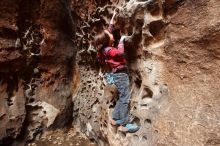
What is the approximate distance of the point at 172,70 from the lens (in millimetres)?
2479

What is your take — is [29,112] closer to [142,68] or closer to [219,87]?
[142,68]

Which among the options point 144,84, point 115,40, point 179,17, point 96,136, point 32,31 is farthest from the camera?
point 32,31

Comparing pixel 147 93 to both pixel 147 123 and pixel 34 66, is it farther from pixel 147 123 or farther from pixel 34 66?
pixel 34 66

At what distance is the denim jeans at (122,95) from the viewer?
3.12m

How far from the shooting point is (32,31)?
14.8 feet

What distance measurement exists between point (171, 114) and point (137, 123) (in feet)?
2.10

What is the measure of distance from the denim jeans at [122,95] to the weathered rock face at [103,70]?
0.08 m

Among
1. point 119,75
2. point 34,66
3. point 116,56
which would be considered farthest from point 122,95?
point 34,66

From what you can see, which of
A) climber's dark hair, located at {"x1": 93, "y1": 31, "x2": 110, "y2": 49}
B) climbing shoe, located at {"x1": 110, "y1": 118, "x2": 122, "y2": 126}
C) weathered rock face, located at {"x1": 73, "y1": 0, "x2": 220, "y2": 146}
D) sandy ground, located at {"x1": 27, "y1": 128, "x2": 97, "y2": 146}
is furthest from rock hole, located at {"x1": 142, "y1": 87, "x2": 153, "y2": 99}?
sandy ground, located at {"x1": 27, "y1": 128, "x2": 97, "y2": 146}

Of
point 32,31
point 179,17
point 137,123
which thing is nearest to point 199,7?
point 179,17

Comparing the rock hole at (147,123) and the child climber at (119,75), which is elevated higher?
the child climber at (119,75)

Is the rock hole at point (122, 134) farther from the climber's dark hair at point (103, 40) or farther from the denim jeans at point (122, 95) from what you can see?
the climber's dark hair at point (103, 40)

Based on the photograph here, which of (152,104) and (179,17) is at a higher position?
(179,17)

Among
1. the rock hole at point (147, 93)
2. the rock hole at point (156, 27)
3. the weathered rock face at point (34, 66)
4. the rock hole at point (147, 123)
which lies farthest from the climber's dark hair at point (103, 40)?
the weathered rock face at point (34, 66)
